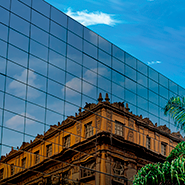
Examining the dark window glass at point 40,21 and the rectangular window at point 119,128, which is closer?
the dark window glass at point 40,21

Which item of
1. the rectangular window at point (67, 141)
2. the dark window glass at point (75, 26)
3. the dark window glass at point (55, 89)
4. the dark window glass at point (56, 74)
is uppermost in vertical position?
the dark window glass at point (75, 26)

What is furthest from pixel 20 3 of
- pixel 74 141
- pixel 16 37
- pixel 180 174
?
pixel 180 174

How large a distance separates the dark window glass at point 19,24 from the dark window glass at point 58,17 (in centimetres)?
326

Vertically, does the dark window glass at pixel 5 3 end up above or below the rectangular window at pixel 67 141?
above

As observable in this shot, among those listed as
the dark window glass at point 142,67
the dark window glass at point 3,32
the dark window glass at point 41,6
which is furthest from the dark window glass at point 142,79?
the dark window glass at point 3,32

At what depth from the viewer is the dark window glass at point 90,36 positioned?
35.5 metres

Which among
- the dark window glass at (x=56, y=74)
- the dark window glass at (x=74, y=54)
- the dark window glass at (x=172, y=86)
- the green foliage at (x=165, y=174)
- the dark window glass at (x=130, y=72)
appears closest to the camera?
the green foliage at (x=165, y=174)

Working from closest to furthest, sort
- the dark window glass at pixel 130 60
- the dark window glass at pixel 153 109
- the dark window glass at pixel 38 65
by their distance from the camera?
the dark window glass at pixel 38 65 < the dark window glass at pixel 130 60 < the dark window glass at pixel 153 109

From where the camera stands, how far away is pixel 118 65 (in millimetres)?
38000

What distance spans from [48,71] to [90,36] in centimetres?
720

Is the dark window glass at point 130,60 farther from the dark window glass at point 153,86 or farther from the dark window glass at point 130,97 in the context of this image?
the dark window glass at point 130,97

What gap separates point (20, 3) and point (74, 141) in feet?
40.0

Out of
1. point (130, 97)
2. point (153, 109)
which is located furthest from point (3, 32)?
point (153, 109)

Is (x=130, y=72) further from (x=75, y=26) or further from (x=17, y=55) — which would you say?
(x=17, y=55)
